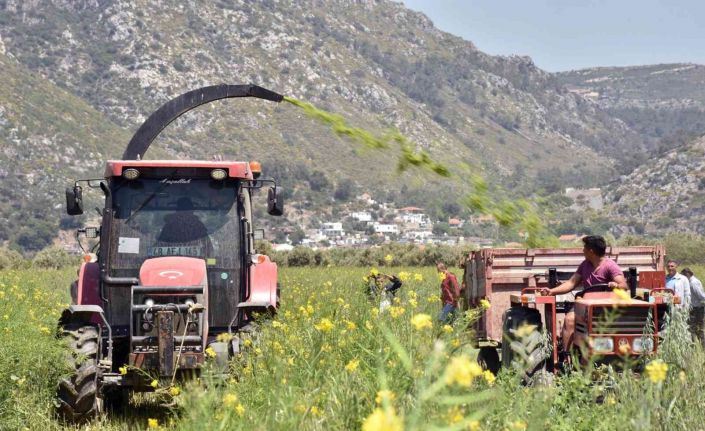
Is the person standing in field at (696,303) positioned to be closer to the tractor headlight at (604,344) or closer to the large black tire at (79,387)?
the tractor headlight at (604,344)

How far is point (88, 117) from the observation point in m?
119

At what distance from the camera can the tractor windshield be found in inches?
377

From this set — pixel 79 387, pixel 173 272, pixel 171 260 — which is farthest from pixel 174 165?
pixel 79 387

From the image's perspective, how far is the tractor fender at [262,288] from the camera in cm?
953

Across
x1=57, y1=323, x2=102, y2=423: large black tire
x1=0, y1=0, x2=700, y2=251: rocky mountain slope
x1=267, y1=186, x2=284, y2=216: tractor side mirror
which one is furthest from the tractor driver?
x1=0, y1=0, x2=700, y2=251: rocky mountain slope

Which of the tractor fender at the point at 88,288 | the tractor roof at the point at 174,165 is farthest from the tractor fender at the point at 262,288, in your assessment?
the tractor fender at the point at 88,288

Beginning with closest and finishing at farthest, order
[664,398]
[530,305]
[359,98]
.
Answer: [664,398] → [530,305] → [359,98]

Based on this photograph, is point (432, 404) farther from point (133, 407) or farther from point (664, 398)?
point (133, 407)

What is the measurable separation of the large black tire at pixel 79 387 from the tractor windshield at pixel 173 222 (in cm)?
109

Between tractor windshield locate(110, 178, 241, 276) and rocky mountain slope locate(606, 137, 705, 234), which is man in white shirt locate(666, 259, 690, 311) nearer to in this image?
tractor windshield locate(110, 178, 241, 276)

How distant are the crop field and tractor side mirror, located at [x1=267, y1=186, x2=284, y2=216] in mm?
1270

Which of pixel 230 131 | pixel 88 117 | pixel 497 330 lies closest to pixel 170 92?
pixel 230 131

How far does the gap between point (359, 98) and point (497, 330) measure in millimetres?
164952

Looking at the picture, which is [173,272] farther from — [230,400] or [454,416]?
[454,416]
